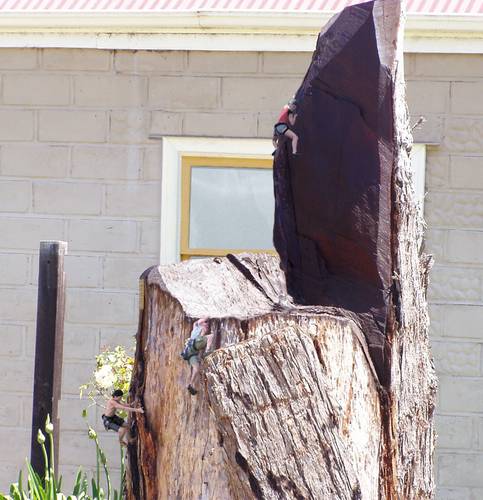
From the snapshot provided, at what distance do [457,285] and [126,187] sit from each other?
6.35ft

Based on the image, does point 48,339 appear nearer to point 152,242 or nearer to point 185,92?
point 152,242

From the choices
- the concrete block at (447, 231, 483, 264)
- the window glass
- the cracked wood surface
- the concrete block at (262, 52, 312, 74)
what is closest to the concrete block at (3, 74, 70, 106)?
the window glass

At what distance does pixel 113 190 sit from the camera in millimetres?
5879

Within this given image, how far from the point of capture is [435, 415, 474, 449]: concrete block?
18.7ft

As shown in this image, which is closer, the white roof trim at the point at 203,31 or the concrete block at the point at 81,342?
the white roof trim at the point at 203,31

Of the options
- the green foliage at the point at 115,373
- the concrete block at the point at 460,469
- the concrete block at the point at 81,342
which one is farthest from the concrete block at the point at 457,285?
the green foliage at the point at 115,373

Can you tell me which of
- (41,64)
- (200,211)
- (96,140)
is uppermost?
(41,64)

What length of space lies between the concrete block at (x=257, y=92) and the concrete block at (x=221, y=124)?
0.17 feet

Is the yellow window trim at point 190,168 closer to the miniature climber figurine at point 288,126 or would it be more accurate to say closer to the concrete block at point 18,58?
the concrete block at point 18,58

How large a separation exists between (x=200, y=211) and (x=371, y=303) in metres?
3.42

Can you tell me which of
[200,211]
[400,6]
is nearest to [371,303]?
[400,6]

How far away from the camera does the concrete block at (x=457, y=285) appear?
570 cm

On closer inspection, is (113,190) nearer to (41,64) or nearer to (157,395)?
(41,64)

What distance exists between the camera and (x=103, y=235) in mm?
5883
